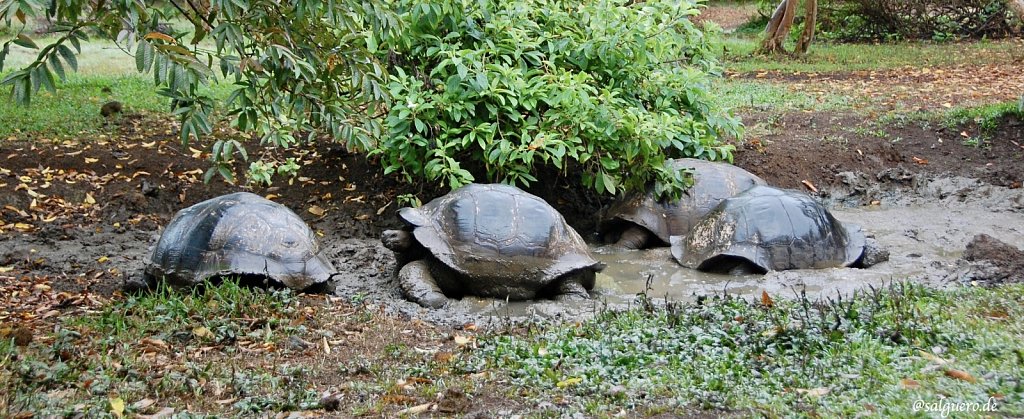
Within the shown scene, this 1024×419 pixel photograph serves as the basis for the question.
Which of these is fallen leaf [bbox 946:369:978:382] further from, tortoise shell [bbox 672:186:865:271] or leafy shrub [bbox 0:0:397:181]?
tortoise shell [bbox 672:186:865:271]

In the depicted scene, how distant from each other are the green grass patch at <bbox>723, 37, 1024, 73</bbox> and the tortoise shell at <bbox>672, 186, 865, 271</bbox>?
373 inches

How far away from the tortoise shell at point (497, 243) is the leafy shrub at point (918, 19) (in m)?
16.9

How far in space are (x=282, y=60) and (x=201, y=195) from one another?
428 cm

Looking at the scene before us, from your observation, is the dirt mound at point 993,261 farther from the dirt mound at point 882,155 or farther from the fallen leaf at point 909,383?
the fallen leaf at point 909,383

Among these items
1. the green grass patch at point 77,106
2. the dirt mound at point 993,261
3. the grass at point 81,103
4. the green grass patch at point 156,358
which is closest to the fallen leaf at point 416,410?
the green grass patch at point 156,358

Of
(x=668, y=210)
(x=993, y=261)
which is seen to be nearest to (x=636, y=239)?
(x=668, y=210)

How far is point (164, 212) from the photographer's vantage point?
25.6ft

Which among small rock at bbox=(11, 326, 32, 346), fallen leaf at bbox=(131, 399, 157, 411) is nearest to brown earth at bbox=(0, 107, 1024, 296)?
small rock at bbox=(11, 326, 32, 346)

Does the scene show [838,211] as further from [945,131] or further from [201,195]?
[201,195]

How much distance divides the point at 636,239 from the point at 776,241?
1.48 meters

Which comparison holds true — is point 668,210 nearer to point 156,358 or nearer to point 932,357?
point 932,357

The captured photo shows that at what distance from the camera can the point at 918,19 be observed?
67.6 feet

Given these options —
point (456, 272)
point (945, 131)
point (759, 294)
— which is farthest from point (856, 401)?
point (945, 131)

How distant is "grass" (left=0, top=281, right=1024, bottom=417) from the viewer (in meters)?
3.71
